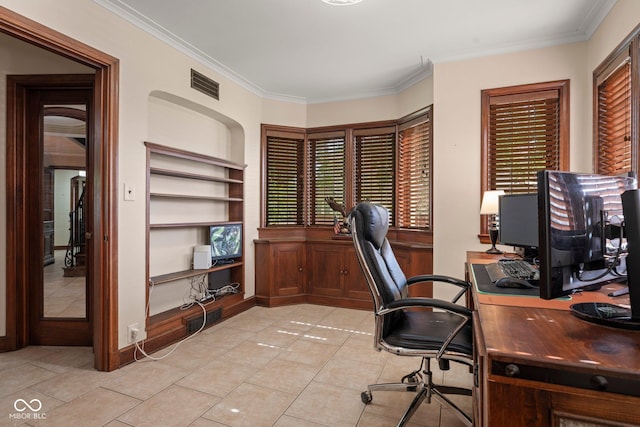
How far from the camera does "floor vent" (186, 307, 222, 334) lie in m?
3.16

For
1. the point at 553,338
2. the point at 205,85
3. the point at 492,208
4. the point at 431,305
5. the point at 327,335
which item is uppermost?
the point at 205,85

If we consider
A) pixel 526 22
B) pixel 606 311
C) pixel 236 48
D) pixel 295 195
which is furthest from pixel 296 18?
pixel 606 311

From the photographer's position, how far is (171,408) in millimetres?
1984

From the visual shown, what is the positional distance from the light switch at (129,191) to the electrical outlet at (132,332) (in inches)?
39.4

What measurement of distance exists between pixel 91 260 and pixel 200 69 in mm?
2065

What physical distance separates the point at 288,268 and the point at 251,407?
2315 mm

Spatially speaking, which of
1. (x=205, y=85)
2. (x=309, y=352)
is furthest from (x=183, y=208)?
(x=309, y=352)

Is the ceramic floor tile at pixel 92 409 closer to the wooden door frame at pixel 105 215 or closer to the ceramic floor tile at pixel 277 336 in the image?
the wooden door frame at pixel 105 215

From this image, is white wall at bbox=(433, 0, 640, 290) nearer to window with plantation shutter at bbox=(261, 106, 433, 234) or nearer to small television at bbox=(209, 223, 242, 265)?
window with plantation shutter at bbox=(261, 106, 433, 234)

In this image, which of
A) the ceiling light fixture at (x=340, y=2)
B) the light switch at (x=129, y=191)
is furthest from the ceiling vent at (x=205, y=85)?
the ceiling light fixture at (x=340, y=2)

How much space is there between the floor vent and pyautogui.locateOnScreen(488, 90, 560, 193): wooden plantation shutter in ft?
9.96

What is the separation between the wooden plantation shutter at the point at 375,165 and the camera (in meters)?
4.11

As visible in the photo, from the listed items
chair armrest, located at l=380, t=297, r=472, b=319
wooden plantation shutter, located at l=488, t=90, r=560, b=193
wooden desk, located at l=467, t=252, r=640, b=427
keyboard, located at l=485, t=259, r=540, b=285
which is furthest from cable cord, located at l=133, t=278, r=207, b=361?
wooden plantation shutter, located at l=488, t=90, r=560, b=193

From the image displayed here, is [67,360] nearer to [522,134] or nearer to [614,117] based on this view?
[522,134]
